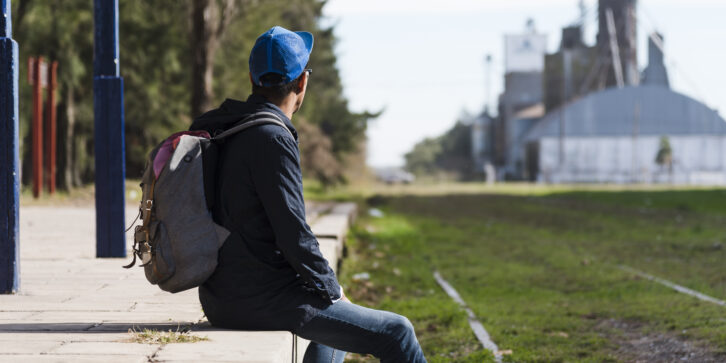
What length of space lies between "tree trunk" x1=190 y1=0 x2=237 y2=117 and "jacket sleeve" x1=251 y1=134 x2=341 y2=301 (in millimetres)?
14027

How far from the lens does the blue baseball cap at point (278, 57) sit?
3.45 meters

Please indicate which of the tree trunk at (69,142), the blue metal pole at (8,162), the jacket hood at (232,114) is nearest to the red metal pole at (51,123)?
the tree trunk at (69,142)

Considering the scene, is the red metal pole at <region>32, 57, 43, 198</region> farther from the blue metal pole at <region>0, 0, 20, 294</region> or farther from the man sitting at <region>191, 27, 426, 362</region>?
the man sitting at <region>191, 27, 426, 362</region>

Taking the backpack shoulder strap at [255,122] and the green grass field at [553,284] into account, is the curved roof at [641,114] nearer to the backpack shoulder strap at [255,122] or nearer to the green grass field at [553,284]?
the green grass field at [553,284]

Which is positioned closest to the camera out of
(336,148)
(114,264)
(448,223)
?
(114,264)

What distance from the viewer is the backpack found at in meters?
3.40

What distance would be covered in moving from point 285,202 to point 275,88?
0.52 m

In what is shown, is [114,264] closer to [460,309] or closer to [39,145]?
[460,309]

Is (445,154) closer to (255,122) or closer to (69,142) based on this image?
(69,142)

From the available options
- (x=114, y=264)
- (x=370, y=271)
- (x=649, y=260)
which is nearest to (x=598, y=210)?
(x=649, y=260)

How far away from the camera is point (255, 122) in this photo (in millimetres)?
3359

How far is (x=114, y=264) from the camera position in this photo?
7.18 metres

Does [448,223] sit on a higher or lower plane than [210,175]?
lower

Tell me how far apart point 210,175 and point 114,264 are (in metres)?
4.02
